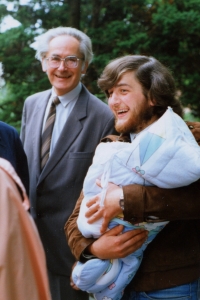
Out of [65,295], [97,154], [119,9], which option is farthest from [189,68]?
[97,154]

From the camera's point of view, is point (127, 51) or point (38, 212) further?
point (127, 51)

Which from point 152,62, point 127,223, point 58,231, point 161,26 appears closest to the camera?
point 127,223

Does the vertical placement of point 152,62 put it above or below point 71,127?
above

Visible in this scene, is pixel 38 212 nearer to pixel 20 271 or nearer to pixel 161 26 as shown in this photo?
pixel 20 271

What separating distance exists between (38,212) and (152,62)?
4.88 ft

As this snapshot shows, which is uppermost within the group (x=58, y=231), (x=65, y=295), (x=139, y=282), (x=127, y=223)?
(x=127, y=223)

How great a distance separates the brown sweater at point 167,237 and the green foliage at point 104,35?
13.6ft

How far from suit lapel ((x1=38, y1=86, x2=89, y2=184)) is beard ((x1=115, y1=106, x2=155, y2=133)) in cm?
105

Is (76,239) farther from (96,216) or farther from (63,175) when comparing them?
(63,175)

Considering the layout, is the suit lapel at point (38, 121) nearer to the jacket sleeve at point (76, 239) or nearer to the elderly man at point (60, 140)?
the elderly man at point (60, 140)

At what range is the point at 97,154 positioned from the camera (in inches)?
101

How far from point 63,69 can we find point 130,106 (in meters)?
1.31

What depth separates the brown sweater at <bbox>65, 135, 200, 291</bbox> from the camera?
2365mm

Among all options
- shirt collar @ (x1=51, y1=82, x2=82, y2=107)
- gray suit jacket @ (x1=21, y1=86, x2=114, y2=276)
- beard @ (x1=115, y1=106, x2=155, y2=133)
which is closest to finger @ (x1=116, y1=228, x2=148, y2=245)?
beard @ (x1=115, y1=106, x2=155, y2=133)
